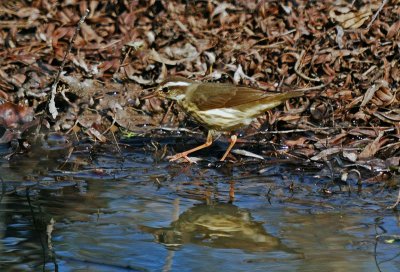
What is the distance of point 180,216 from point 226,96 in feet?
8.98

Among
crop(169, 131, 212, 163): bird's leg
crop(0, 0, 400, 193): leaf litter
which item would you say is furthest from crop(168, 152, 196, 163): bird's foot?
crop(0, 0, 400, 193): leaf litter

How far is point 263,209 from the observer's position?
7551 mm

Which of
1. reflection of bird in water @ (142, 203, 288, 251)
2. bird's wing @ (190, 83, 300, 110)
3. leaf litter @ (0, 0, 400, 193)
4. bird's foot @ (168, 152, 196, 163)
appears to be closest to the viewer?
reflection of bird in water @ (142, 203, 288, 251)

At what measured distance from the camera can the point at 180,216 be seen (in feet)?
24.1

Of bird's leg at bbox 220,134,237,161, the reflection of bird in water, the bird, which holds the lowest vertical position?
bird's leg at bbox 220,134,237,161

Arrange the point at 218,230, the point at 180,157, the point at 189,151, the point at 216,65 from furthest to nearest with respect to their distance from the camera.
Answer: the point at 216,65, the point at 189,151, the point at 180,157, the point at 218,230

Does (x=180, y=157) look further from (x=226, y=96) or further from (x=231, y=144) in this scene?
(x=226, y=96)

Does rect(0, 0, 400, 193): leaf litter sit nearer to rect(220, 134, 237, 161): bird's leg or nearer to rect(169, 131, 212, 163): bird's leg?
rect(220, 134, 237, 161): bird's leg

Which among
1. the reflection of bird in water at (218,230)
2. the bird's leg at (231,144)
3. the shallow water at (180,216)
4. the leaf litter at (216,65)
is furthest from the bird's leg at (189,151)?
the reflection of bird in water at (218,230)

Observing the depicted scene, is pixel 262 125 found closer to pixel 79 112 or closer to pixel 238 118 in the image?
pixel 238 118

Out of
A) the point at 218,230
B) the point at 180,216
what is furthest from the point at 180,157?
the point at 218,230

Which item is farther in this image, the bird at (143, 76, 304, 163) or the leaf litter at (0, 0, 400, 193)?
the leaf litter at (0, 0, 400, 193)

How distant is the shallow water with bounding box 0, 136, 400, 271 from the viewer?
618cm

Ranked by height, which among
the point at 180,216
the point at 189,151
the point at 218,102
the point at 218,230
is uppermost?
the point at 218,230
